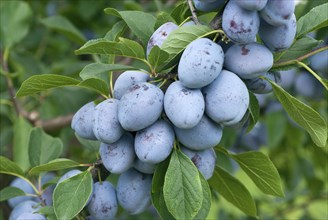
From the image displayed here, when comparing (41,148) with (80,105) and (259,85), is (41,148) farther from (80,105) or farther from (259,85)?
(80,105)

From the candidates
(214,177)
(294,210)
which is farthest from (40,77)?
(294,210)

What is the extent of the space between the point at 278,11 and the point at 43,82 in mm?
384

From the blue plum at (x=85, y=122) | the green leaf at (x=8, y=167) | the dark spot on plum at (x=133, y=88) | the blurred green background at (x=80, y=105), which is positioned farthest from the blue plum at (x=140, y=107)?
the blurred green background at (x=80, y=105)

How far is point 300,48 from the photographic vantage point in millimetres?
1009

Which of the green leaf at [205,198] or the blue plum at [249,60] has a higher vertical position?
the blue plum at [249,60]

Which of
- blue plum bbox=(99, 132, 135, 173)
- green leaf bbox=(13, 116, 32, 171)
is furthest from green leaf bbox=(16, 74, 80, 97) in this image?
green leaf bbox=(13, 116, 32, 171)

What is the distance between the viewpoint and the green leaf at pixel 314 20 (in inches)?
36.0

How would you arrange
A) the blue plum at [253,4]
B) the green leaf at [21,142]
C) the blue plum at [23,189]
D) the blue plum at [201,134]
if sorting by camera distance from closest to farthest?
the blue plum at [253,4]
the blue plum at [201,134]
the blue plum at [23,189]
the green leaf at [21,142]

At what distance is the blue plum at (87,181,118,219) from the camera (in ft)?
Answer: 3.23

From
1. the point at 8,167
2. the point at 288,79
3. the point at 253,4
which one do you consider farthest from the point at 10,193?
the point at 288,79

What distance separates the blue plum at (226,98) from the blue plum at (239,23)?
59 millimetres

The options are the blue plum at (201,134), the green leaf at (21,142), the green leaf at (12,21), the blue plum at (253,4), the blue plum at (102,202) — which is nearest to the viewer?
the blue plum at (253,4)

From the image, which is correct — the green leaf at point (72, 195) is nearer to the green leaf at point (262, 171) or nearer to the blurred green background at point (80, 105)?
the green leaf at point (262, 171)

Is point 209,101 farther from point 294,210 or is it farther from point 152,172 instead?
point 294,210
